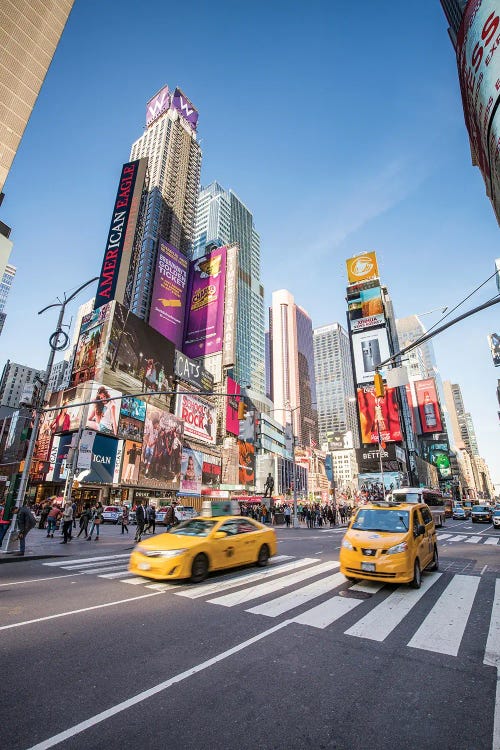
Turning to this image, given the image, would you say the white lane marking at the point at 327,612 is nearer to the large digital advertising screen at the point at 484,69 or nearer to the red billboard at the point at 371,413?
the large digital advertising screen at the point at 484,69

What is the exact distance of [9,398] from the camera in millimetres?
123750

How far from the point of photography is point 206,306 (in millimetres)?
75250

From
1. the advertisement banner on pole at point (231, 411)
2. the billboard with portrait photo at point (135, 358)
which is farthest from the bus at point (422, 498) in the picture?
the advertisement banner on pole at point (231, 411)

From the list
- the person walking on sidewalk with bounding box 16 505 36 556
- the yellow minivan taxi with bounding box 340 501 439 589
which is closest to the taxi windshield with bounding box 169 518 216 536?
the yellow minivan taxi with bounding box 340 501 439 589

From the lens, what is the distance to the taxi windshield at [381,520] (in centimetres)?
812

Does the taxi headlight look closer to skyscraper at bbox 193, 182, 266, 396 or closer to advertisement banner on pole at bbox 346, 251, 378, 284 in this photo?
advertisement banner on pole at bbox 346, 251, 378, 284

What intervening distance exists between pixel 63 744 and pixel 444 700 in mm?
3394

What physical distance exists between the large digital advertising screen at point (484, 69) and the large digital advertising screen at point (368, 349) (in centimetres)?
7107

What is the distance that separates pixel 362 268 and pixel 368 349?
24130 mm

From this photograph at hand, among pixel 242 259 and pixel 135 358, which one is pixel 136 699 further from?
pixel 242 259

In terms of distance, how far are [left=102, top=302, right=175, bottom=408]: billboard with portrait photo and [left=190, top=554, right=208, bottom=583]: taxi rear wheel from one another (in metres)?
44.2

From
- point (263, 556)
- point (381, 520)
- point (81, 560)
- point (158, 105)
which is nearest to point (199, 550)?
point (263, 556)

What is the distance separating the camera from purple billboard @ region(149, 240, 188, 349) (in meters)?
71.2

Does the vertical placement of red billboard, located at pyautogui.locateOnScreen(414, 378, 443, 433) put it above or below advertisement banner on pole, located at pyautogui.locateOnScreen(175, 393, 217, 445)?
above
